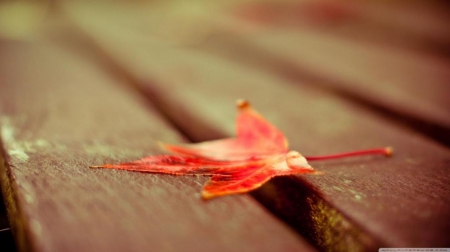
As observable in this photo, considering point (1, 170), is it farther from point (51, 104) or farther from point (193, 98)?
point (193, 98)

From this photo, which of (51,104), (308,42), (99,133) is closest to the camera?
(99,133)

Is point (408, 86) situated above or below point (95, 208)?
above

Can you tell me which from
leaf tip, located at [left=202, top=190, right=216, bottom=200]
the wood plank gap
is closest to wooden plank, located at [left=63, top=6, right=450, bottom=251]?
the wood plank gap

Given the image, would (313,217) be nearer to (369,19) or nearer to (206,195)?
(206,195)

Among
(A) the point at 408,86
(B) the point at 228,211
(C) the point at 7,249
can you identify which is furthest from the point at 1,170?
(A) the point at 408,86

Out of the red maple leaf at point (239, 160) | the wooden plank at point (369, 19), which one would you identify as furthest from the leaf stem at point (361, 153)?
the wooden plank at point (369, 19)

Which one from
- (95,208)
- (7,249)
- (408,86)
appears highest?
(408,86)

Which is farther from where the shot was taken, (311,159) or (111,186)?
(311,159)

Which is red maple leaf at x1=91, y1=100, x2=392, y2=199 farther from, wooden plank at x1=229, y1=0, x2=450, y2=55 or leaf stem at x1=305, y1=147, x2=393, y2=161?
wooden plank at x1=229, y1=0, x2=450, y2=55
